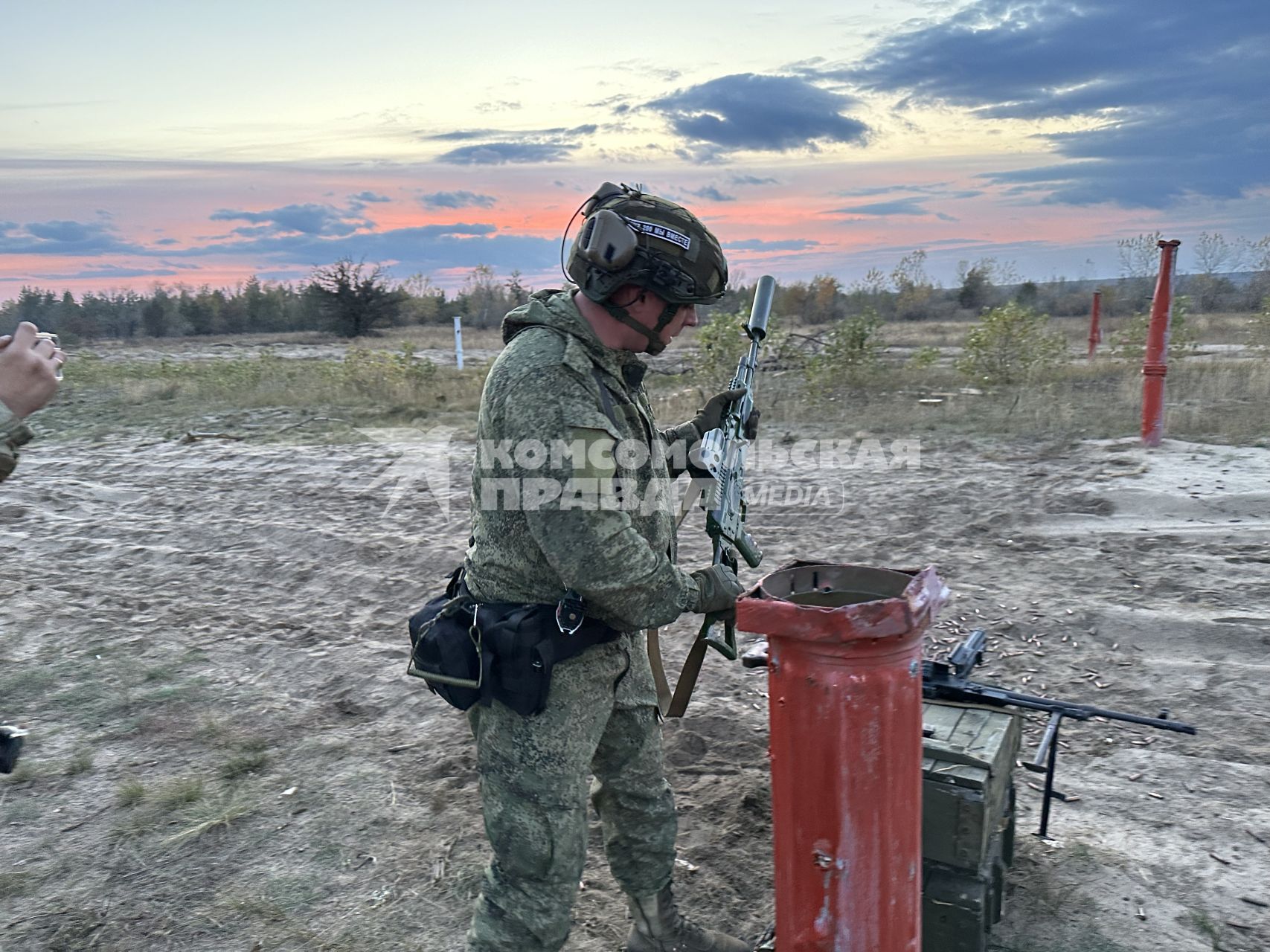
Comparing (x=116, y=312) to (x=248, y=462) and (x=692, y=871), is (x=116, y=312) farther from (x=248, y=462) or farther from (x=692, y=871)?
(x=692, y=871)

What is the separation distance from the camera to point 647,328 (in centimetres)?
244

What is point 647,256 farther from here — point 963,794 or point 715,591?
point 963,794

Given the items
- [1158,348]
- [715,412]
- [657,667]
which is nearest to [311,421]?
[1158,348]

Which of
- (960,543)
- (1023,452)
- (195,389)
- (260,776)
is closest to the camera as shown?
(260,776)

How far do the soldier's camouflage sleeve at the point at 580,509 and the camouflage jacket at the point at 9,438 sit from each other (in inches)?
42.2

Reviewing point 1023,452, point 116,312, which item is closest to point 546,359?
point 1023,452

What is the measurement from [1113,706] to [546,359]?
3453 millimetres

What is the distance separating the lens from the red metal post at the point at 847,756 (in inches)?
75.6

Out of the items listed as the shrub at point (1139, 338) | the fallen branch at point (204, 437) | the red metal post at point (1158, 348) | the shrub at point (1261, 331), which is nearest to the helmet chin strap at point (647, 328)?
the red metal post at point (1158, 348)

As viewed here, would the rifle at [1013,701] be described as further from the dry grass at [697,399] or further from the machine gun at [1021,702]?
the dry grass at [697,399]

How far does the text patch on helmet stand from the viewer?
7.76 feet

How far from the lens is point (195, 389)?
52.5 feet

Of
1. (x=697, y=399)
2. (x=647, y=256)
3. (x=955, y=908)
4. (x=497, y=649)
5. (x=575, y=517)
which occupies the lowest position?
(x=955, y=908)

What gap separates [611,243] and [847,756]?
133 centimetres
